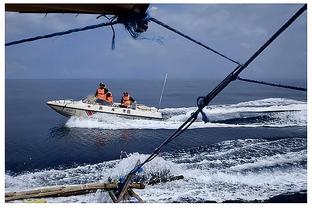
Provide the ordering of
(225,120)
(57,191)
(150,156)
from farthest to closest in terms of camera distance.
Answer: (225,120) < (57,191) < (150,156)

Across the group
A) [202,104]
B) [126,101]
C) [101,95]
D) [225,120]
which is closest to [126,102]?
[126,101]

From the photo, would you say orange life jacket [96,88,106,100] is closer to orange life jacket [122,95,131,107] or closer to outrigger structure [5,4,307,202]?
orange life jacket [122,95,131,107]

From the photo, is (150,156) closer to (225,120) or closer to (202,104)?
(202,104)

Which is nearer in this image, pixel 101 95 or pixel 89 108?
pixel 89 108

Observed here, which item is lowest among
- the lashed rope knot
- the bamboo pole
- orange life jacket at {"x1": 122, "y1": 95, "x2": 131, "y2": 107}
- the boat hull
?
the bamboo pole

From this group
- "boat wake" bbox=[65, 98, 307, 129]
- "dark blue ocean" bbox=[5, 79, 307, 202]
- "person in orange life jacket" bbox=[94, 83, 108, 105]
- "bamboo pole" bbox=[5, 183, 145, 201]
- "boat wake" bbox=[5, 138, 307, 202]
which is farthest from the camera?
"person in orange life jacket" bbox=[94, 83, 108, 105]

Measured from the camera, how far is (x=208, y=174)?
11.7m

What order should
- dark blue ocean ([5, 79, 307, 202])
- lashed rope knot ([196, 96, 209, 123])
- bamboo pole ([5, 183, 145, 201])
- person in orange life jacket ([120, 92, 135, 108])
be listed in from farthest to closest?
person in orange life jacket ([120, 92, 135, 108])
dark blue ocean ([5, 79, 307, 202])
bamboo pole ([5, 183, 145, 201])
lashed rope knot ([196, 96, 209, 123])

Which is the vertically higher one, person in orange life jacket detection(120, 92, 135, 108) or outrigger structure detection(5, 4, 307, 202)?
person in orange life jacket detection(120, 92, 135, 108)

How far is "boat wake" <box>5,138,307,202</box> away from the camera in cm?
988


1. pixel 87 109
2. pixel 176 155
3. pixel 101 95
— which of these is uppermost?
pixel 101 95

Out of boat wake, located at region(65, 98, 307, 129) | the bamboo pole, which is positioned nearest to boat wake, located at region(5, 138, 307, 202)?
the bamboo pole

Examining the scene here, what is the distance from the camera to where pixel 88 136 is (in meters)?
18.3
